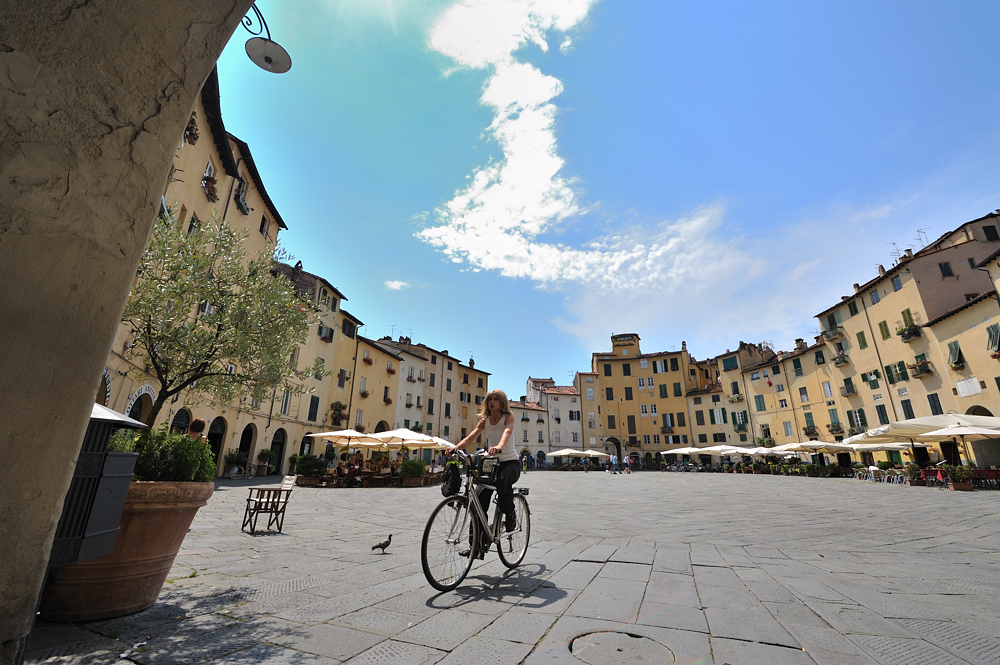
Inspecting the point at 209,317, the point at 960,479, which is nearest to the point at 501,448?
the point at 209,317

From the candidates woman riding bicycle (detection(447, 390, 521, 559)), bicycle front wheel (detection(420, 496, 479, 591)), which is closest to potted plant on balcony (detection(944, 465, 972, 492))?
woman riding bicycle (detection(447, 390, 521, 559))

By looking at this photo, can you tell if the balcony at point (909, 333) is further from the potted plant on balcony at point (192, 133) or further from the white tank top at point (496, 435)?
the potted plant on balcony at point (192, 133)

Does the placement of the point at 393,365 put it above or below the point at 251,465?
above

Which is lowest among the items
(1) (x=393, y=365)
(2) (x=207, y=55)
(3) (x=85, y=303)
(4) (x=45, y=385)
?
(4) (x=45, y=385)

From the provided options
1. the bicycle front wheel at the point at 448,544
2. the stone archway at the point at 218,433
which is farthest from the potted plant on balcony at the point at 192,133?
the bicycle front wheel at the point at 448,544

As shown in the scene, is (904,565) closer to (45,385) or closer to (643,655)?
(643,655)

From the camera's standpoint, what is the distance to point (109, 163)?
1.80 m

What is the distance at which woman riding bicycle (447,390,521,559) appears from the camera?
417 cm

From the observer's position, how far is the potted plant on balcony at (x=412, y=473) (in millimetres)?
19984

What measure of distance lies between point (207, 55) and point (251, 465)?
24023 mm

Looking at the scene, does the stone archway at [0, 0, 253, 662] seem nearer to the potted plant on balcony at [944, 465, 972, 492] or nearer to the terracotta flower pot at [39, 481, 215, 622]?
the terracotta flower pot at [39, 481, 215, 622]

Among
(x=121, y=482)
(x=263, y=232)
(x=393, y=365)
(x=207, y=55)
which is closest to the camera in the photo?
(x=207, y=55)

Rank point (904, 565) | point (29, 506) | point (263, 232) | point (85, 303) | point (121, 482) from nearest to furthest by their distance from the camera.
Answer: point (29, 506) < point (85, 303) < point (121, 482) < point (904, 565) < point (263, 232)

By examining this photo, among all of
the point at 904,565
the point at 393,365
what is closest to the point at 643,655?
the point at 904,565
